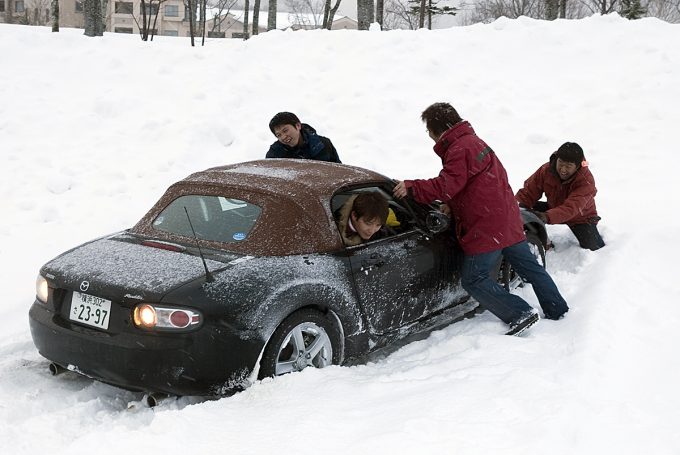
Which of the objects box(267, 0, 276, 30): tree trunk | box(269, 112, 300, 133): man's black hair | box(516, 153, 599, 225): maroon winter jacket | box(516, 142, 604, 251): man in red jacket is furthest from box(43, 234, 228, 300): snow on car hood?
box(267, 0, 276, 30): tree trunk

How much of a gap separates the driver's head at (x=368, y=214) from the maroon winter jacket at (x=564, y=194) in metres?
2.54

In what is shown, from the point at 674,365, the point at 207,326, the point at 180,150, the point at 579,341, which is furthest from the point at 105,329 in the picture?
the point at 180,150

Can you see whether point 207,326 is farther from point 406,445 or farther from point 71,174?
point 71,174

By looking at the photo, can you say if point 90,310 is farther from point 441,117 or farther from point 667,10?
point 667,10

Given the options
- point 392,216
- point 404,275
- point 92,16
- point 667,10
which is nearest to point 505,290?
point 404,275

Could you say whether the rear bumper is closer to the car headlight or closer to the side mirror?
the car headlight

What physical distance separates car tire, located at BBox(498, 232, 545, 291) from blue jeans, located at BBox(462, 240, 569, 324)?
473 mm

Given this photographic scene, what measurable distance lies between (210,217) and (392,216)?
136cm

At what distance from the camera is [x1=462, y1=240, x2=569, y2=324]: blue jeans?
5094 mm

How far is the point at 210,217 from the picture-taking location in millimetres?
4500

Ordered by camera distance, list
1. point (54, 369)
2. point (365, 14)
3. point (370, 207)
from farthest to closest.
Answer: point (365, 14)
point (370, 207)
point (54, 369)

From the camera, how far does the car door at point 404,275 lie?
450cm

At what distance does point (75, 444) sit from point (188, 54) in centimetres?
1138

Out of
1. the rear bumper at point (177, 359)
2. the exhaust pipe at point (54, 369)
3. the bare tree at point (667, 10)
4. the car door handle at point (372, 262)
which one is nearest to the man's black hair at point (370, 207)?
the car door handle at point (372, 262)
